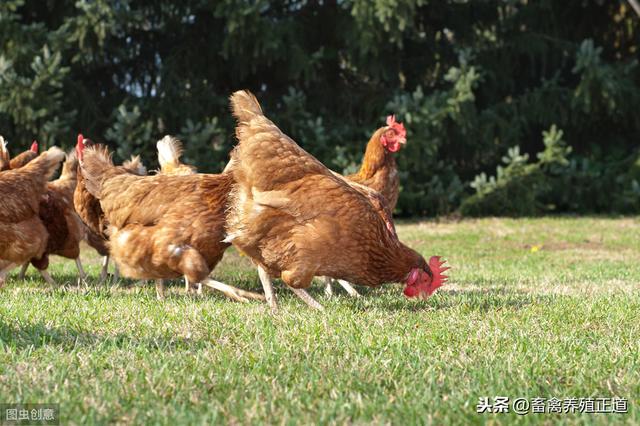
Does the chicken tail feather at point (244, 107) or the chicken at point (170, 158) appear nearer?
the chicken tail feather at point (244, 107)

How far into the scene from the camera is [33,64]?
12.5m

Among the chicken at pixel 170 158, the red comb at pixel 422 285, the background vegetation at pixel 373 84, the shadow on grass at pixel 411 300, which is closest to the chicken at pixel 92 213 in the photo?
the chicken at pixel 170 158

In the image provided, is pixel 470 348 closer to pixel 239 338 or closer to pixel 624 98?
pixel 239 338

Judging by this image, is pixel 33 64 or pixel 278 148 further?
pixel 33 64

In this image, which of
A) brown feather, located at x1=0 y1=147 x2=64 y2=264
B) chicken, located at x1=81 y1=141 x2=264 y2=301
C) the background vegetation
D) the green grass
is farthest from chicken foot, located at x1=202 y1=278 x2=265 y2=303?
the background vegetation

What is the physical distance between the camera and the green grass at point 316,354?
2.96m

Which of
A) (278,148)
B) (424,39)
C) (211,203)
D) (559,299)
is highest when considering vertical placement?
(424,39)

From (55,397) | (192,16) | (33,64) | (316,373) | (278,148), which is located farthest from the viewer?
(192,16)

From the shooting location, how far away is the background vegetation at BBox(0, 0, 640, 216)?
13.5 m

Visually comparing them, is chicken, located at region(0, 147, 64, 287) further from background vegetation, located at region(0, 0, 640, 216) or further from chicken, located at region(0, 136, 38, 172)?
background vegetation, located at region(0, 0, 640, 216)

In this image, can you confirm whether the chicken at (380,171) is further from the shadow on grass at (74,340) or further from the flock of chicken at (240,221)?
the shadow on grass at (74,340)

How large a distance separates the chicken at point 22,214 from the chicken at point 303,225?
82.4 inches

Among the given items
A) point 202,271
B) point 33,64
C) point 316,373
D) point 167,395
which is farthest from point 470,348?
point 33,64

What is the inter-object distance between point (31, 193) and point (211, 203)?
1899 mm
